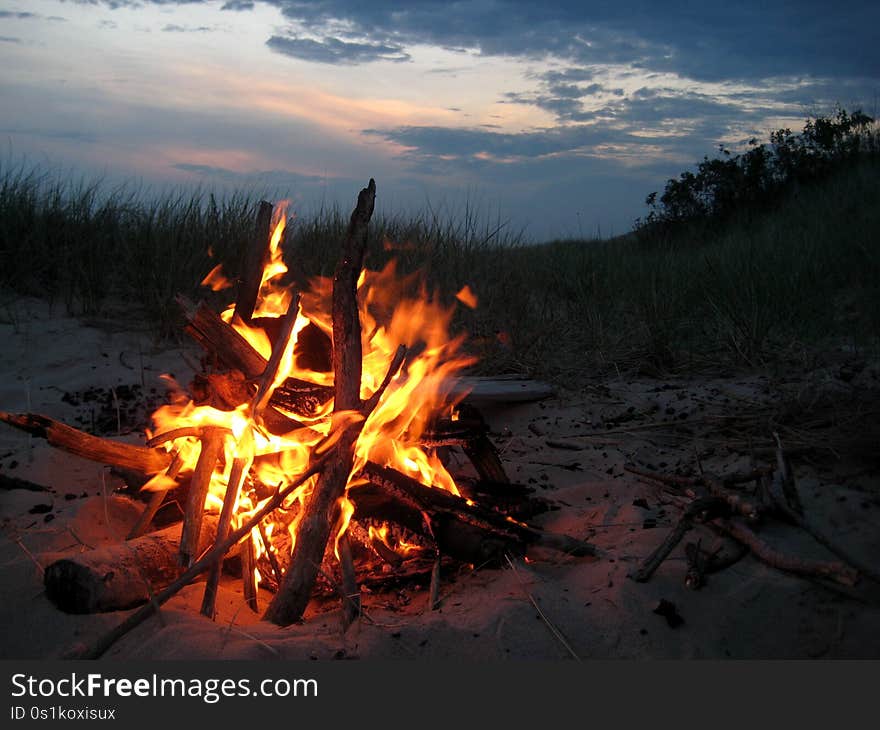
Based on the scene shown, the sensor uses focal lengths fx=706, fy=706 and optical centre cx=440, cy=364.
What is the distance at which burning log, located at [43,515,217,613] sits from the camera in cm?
221

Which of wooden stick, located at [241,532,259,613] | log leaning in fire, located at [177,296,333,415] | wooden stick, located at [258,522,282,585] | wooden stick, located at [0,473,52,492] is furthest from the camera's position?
wooden stick, located at [0,473,52,492]

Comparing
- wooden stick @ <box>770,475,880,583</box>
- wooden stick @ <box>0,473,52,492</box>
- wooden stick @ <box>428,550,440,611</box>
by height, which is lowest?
wooden stick @ <box>0,473,52,492</box>

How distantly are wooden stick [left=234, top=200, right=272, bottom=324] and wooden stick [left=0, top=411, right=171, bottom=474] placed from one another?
722 millimetres

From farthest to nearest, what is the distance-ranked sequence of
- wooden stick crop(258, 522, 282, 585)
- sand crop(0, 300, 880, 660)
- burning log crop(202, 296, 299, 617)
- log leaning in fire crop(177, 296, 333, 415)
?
log leaning in fire crop(177, 296, 333, 415), wooden stick crop(258, 522, 282, 585), burning log crop(202, 296, 299, 617), sand crop(0, 300, 880, 660)

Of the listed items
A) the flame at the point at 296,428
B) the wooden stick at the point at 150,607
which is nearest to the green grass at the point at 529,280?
the flame at the point at 296,428

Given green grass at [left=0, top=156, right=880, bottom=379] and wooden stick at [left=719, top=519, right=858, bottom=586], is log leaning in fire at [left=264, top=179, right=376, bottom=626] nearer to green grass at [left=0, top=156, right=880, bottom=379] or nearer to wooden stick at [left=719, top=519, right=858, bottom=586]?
wooden stick at [left=719, top=519, right=858, bottom=586]

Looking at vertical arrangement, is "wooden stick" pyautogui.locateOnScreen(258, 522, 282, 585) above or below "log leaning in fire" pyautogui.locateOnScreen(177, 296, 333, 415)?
below

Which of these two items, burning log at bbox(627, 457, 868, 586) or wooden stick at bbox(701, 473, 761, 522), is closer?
burning log at bbox(627, 457, 868, 586)

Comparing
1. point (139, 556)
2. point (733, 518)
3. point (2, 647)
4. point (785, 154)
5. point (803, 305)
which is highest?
point (785, 154)

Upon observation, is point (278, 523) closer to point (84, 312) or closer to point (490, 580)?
point (490, 580)

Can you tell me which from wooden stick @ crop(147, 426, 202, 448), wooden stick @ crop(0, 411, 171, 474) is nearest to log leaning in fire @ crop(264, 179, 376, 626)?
wooden stick @ crop(147, 426, 202, 448)

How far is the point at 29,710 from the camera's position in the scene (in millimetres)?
1822

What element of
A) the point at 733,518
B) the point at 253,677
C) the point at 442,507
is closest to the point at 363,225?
the point at 442,507

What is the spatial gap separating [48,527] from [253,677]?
146 cm
